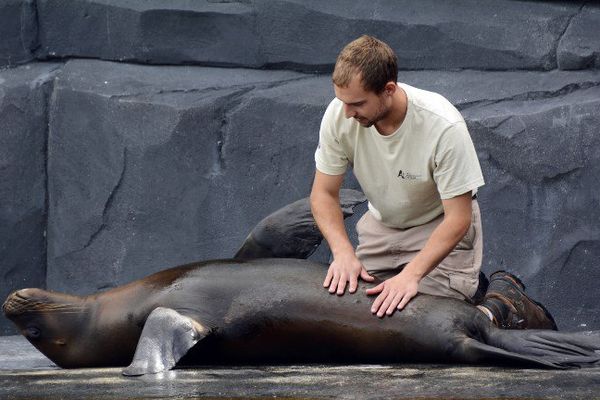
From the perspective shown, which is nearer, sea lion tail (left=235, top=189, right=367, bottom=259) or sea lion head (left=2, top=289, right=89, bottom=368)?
sea lion head (left=2, top=289, right=89, bottom=368)

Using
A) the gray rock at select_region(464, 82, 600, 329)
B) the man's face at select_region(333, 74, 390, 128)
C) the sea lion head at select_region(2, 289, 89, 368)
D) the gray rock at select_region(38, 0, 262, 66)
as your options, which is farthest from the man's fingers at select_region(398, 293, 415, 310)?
the gray rock at select_region(38, 0, 262, 66)

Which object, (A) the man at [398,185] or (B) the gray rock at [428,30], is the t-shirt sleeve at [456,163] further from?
(B) the gray rock at [428,30]

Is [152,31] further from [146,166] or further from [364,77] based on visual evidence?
[364,77]

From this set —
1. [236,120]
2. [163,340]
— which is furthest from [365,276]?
[236,120]

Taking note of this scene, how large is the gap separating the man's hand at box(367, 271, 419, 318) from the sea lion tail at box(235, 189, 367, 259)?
93cm

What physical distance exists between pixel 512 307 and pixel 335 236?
3.42 ft

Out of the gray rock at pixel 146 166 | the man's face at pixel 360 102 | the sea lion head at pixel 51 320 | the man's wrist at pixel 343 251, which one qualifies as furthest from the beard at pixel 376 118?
the gray rock at pixel 146 166

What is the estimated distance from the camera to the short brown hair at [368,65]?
5.19 m

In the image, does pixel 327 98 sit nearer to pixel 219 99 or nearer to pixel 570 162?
pixel 219 99

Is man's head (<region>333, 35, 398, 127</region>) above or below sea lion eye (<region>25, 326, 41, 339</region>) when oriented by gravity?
above

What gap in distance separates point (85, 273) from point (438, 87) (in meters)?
2.54

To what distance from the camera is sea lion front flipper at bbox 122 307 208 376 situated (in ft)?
17.5

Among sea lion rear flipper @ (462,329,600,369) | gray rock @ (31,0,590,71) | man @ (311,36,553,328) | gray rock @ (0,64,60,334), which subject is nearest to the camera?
sea lion rear flipper @ (462,329,600,369)

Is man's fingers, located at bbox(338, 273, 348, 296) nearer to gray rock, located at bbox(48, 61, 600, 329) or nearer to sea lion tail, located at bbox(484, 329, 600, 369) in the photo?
sea lion tail, located at bbox(484, 329, 600, 369)
